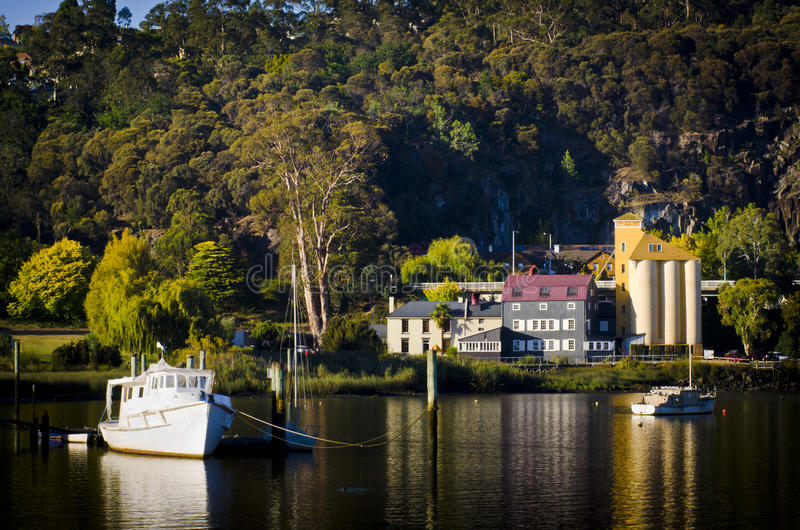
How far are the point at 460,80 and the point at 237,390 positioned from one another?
417 feet

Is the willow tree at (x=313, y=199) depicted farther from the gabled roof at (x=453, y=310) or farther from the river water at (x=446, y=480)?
the river water at (x=446, y=480)

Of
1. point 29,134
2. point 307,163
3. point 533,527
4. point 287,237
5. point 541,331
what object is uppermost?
point 29,134

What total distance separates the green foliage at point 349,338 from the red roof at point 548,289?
43.6ft

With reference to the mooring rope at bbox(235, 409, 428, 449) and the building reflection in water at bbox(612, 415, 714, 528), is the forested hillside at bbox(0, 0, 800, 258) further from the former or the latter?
the mooring rope at bbox(235, 409, 428, 449)

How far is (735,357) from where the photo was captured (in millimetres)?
102500

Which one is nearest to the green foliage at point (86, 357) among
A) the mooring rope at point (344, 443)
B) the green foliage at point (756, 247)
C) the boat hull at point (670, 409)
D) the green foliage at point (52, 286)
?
the mooring rope at point (344, 443)

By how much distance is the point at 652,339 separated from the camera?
108 m

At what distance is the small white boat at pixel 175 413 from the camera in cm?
5028

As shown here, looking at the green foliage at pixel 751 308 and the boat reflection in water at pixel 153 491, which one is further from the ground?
the green foliage at pixel 751 308

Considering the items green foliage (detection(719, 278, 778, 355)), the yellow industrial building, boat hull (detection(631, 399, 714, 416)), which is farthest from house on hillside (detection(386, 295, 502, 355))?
boat hull (detection(631, 399, 714, 416))

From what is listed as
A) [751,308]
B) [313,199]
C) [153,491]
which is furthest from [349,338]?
[153,491]

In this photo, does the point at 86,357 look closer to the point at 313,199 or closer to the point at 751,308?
the point at 313,199

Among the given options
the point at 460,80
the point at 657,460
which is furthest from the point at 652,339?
the point at 460,80

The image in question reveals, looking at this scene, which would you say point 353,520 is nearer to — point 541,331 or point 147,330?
point 147,330
